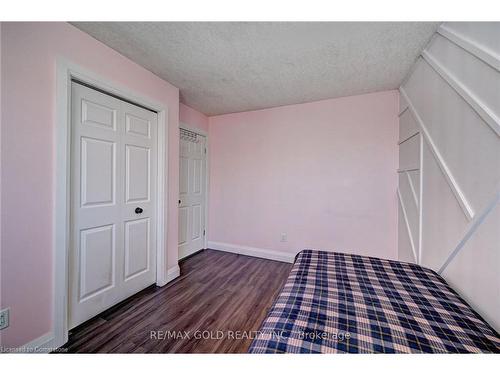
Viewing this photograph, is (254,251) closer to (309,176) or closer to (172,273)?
(172,273)

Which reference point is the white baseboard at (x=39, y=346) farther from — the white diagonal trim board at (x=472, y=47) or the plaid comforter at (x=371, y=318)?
the white diagonal trim board at (x=472, y=47)

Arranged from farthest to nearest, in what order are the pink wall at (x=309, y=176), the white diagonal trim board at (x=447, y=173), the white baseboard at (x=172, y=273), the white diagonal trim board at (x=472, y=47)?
the pink wall at (x=309, y=176)
the white baseboard at (x=172, y=273)
the white diagonal trim board at (x=447, y=173)
the white diagonal trim board at (x=472, y=47)

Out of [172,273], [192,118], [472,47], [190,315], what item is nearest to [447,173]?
[472,47]

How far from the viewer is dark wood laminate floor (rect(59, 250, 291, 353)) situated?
1376 mm

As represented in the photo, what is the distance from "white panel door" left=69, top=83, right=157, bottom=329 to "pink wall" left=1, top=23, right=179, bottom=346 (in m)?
0.20

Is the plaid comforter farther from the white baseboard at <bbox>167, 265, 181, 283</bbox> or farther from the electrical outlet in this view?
the white baseboard at <bbox>167, 265, 181, 283</bbox>

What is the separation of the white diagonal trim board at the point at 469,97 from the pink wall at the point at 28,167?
249 cm

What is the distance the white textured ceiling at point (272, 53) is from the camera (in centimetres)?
143

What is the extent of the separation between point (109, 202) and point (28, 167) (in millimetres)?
605

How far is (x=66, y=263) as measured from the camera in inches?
55.1

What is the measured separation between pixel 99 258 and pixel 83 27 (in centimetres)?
181

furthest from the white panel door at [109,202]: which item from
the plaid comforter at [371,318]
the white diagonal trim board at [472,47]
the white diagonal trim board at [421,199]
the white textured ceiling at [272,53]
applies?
the white diagonal trim board at [421,199]

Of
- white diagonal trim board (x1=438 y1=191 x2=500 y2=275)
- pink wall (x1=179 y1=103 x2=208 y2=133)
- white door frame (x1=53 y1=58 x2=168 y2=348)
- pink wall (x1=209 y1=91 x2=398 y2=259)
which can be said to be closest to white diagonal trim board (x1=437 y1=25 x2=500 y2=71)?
white diagonal trim board (x1=438 y1=191 x2=500 y2=275)

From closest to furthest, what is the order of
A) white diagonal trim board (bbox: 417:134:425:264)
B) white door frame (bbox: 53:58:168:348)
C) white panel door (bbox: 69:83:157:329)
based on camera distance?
white door frame (bbox: 53:58:168:348)
white panel door (bbox: 69:83:157:329)
white diagonal trim board (bbox: 417:134:425:264)
